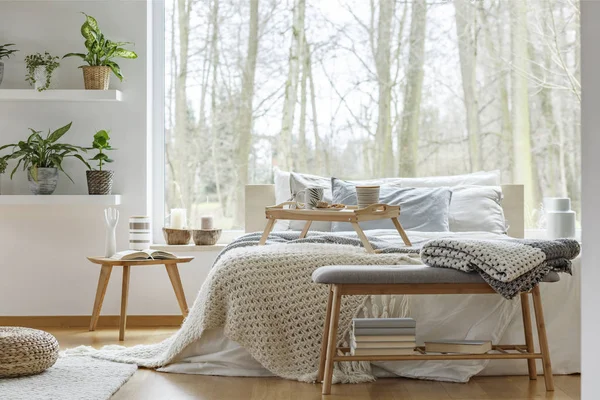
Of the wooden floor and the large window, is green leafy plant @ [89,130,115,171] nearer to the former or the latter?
the large window

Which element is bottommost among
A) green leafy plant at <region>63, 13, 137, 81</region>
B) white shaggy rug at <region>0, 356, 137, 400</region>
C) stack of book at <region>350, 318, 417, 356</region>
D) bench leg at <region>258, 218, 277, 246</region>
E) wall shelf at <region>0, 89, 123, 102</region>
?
white shaggy rug at <region>0, 356, 137, 400</region>

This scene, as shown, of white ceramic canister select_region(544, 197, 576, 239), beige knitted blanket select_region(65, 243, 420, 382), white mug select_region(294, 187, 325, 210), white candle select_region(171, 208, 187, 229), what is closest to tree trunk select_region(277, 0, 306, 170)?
white candle select_region(171, 208, 187, 229)

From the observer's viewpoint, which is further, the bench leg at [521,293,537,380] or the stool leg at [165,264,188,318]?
the stool leg at [165,264,188,318]

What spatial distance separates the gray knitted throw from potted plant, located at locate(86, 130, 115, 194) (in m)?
2.43

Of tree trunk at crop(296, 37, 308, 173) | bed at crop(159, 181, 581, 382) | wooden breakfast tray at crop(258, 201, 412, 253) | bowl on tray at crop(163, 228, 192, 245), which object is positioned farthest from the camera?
tree trunk at crop(296, 37, 308, 173)

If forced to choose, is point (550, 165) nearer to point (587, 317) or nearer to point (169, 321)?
point (169, 321)

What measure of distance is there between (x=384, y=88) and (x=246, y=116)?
933 mm

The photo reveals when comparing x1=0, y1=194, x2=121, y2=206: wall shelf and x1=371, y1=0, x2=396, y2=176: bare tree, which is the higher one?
x1=371, y1=0, x2=396, y2=176: bare tree

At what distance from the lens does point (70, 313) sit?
4.84 meters

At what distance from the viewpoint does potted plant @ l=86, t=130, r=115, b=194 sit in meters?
4.63

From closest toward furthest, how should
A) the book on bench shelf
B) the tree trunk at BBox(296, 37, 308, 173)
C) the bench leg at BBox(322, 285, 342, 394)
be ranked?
the bench leg at BBox(322, 285, 342, 394) < the book on bench shelf < the tree trunk at BBox(296, 37, 308, 173)

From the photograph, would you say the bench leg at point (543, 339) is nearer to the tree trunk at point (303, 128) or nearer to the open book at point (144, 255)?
the open book at point (144, 255)

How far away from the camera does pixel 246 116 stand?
17.0 feet

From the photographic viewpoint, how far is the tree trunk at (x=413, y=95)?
16.9 ft
